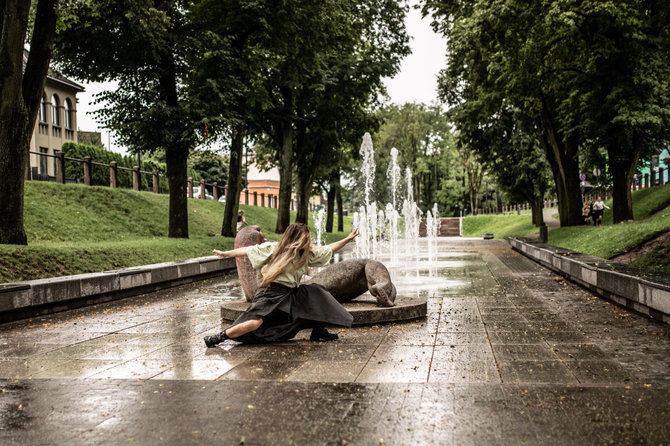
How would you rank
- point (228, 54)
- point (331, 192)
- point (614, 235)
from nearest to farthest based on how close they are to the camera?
1. point (614, 235)
2. point (228, 54)
3. point (331, 192)

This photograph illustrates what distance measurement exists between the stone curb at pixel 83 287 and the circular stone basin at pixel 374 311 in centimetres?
292

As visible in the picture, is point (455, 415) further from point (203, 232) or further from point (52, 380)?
point (203, 232)

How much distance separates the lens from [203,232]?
2698cm

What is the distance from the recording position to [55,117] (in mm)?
43719

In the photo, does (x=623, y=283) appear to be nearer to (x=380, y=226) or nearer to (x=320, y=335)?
(x=320, y=335)

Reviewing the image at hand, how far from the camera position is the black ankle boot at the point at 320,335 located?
6804 millimetres

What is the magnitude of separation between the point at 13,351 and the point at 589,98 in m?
20.5

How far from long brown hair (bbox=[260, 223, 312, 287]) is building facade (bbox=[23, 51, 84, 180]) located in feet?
120

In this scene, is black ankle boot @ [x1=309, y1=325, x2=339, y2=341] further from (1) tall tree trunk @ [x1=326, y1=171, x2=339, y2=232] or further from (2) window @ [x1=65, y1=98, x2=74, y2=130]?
(2) window @ [x1=65, y1=98, x2=74, y2=130]

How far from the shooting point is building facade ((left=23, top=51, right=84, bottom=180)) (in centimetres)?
4103

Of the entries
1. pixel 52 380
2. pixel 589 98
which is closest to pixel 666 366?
pixel 52 380

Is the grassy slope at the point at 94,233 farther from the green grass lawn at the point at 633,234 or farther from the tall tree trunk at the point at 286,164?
the green grass lawn at the point at 633,234

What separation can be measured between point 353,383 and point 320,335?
1.90 metres

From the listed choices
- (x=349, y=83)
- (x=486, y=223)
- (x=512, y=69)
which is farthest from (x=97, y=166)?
(x=486, y=223)
